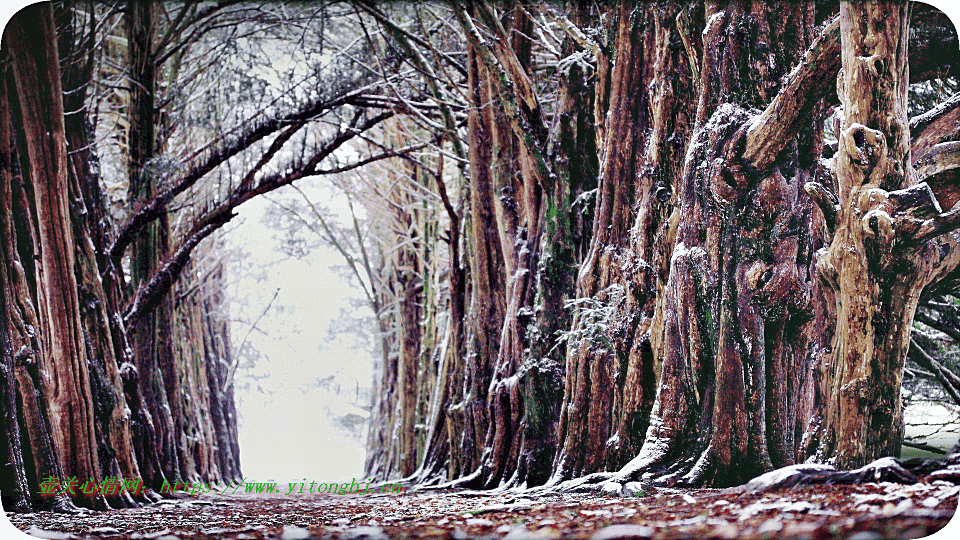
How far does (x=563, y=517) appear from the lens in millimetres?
3000

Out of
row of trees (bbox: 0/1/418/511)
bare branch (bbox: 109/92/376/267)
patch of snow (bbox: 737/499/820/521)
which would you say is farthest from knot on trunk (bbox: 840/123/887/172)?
bare branch (bbox: 109/92/376/267)

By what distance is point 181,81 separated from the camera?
458 centimetres

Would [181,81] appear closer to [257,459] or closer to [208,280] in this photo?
[208,280]

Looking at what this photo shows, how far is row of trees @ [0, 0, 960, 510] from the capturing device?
120 inches

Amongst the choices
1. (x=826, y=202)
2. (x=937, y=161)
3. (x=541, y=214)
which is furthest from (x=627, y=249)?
(x=937, y=161)

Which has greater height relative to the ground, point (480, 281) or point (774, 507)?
point (480, 281)

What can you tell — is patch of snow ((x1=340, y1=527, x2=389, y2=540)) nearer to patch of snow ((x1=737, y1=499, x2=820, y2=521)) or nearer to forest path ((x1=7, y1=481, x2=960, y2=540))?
forest path ((x1=7, y1=481, x2=960, y2=540))

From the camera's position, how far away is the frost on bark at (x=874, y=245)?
117 inches

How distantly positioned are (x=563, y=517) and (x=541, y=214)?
5.65ft

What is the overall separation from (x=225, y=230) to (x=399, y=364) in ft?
8.66

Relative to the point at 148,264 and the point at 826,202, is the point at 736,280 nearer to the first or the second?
the point at 826,202

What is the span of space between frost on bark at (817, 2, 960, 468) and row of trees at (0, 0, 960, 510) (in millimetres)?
11

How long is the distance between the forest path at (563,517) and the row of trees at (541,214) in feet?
0.56

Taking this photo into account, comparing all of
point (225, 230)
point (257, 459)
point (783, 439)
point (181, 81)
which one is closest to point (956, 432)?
point (783, 439)
